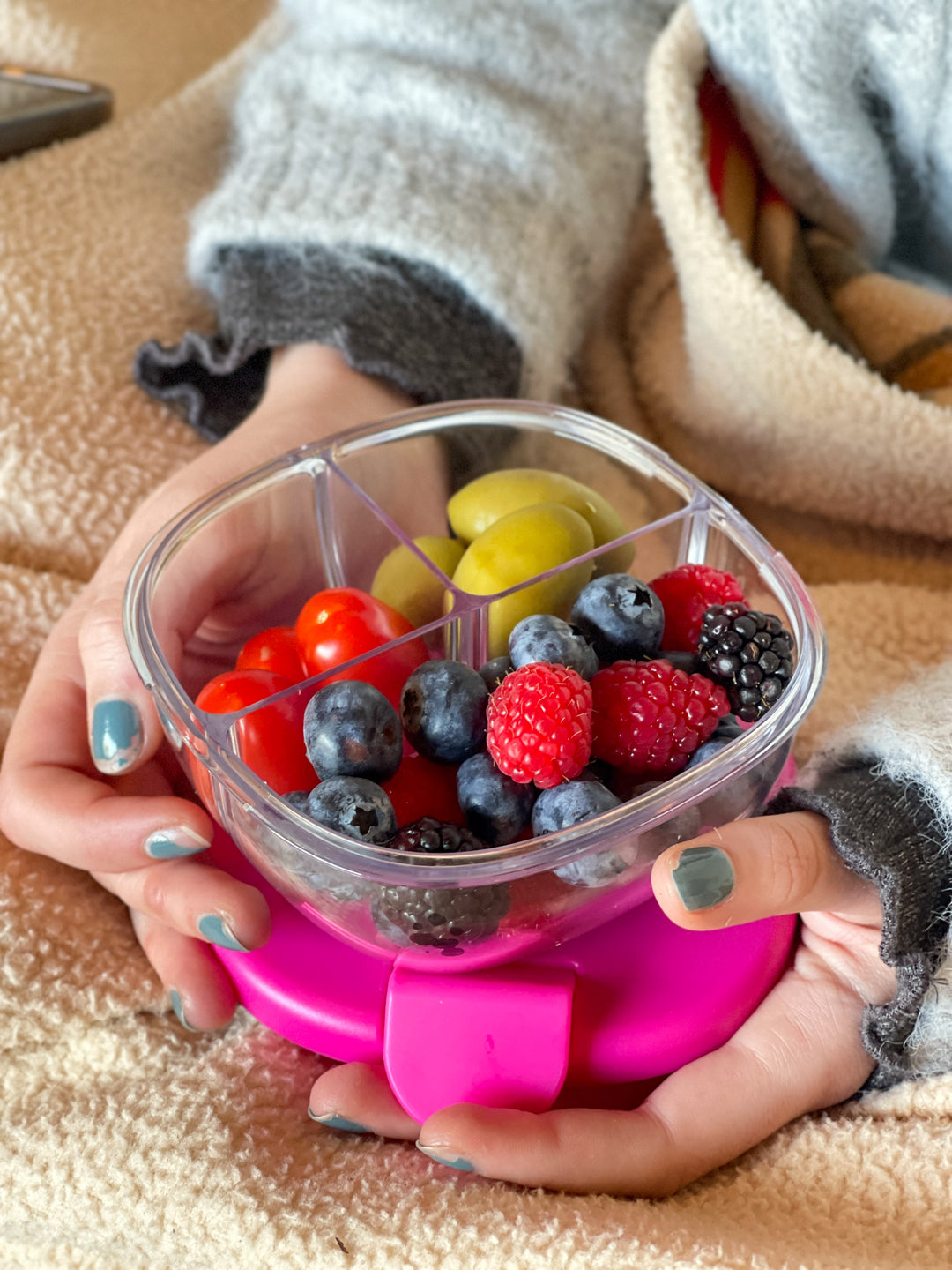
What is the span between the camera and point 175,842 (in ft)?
1.84

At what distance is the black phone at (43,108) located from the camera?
41.1 inches

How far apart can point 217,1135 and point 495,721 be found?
24 centimetres

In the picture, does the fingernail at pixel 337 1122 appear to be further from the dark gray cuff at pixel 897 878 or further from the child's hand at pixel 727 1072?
the dark gray cuff at pixel 897 878

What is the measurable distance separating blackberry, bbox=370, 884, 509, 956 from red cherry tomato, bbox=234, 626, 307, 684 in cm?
15

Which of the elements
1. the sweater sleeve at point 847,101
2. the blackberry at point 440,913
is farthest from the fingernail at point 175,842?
the sweater sleeve at point 847,101

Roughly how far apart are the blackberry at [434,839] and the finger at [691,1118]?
0.13 m

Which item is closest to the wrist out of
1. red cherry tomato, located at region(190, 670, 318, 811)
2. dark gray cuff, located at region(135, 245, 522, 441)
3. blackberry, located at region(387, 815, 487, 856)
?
dark gray cuff, located at region(135, 245, 522, 441)

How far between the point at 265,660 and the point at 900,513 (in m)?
0.51

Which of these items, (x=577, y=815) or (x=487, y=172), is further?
(x=487, y=172)

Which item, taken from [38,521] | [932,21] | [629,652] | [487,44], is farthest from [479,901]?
[487,44]

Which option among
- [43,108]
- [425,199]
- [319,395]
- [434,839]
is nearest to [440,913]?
[434,839]

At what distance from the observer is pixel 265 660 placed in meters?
0.62

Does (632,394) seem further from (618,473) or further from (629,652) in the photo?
(629,652)

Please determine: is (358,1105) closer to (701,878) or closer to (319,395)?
(701,878)
